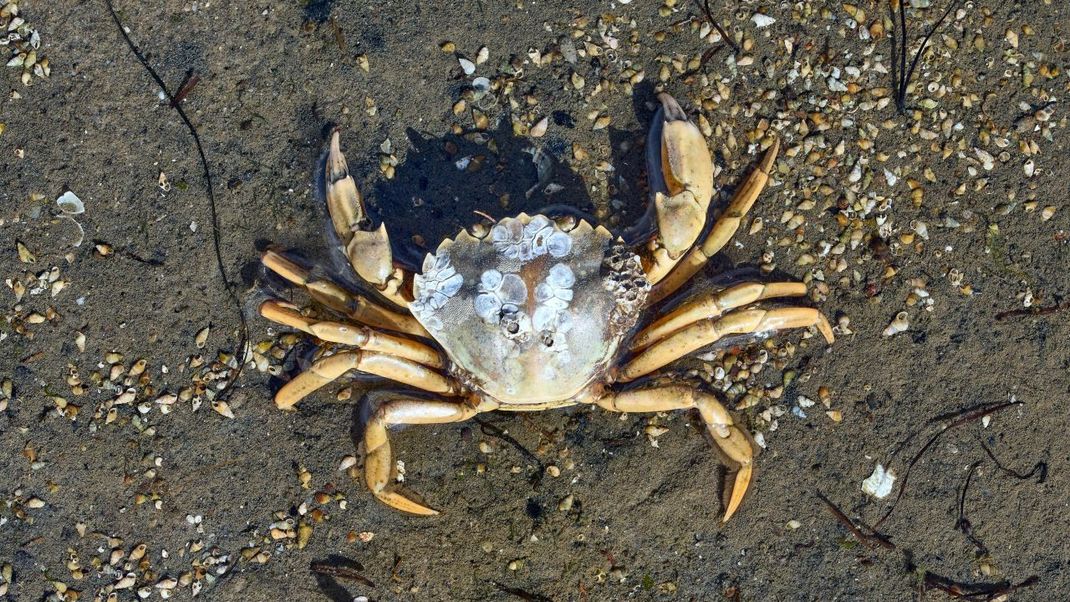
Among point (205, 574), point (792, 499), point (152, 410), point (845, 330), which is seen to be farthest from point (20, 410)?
point (845, 330)

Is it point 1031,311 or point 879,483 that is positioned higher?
point 1031,311

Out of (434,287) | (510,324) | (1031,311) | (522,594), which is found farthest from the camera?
(1031,311)

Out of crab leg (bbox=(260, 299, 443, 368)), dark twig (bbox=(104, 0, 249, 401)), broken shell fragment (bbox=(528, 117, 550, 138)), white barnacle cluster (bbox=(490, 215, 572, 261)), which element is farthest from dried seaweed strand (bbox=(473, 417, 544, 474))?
broken shell fragment (bbox=(528, 117, 550, 138))

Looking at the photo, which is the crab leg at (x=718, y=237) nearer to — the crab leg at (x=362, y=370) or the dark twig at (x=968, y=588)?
the crab leg at (x=362, y=370)

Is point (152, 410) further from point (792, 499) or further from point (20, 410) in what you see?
point (792, 499)

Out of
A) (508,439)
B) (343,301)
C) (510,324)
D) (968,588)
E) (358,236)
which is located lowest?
(968,588)

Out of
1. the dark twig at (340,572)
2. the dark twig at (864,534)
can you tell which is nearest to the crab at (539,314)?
the dark twig at (340,572)

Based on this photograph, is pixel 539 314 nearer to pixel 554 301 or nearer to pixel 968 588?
pixel 554 301

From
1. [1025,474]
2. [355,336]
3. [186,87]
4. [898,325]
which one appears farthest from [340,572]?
[1025,474]
